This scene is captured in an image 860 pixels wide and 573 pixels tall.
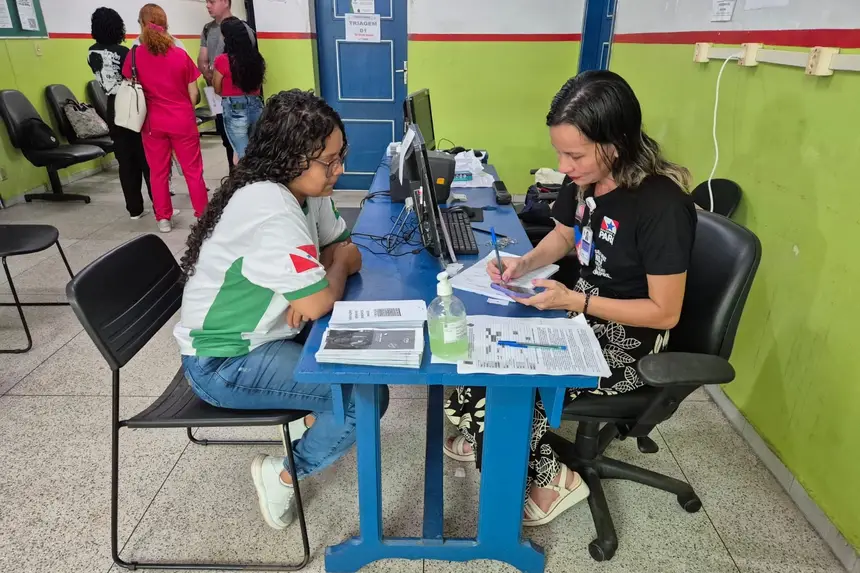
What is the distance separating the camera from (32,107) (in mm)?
4426

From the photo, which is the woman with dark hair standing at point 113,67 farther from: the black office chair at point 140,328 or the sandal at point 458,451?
the sandal at point 458,451

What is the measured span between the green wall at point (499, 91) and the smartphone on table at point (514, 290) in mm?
3327

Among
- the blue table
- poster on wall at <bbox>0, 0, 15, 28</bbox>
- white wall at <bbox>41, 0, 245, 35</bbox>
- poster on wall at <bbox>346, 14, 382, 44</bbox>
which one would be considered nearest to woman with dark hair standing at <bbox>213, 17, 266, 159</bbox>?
poster on wall at <bbox>346, 14, 382, 44</bbox>

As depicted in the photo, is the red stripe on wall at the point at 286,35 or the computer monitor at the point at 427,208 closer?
the computer monitor at the point at 427,208

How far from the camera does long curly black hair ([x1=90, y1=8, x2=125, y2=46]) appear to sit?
3.68 metres

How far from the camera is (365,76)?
4633 millimetres

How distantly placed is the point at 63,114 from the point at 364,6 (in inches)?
110

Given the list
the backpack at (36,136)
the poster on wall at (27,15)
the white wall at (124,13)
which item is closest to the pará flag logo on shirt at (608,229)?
the backpack at (36,136)

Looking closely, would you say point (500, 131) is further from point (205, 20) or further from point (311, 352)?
point (205, 20)

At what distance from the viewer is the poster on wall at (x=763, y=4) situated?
177 centimetres

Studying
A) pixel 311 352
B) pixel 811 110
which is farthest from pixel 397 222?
pixel 811 110

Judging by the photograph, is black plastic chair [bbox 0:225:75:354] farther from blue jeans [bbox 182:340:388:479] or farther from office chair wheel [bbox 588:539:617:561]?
office chair wheel [bbox 588:539:617:561]

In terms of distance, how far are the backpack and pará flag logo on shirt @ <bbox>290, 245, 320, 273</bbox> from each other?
4.30 metres

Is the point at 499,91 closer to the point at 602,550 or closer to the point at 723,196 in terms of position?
the point at 723,196
